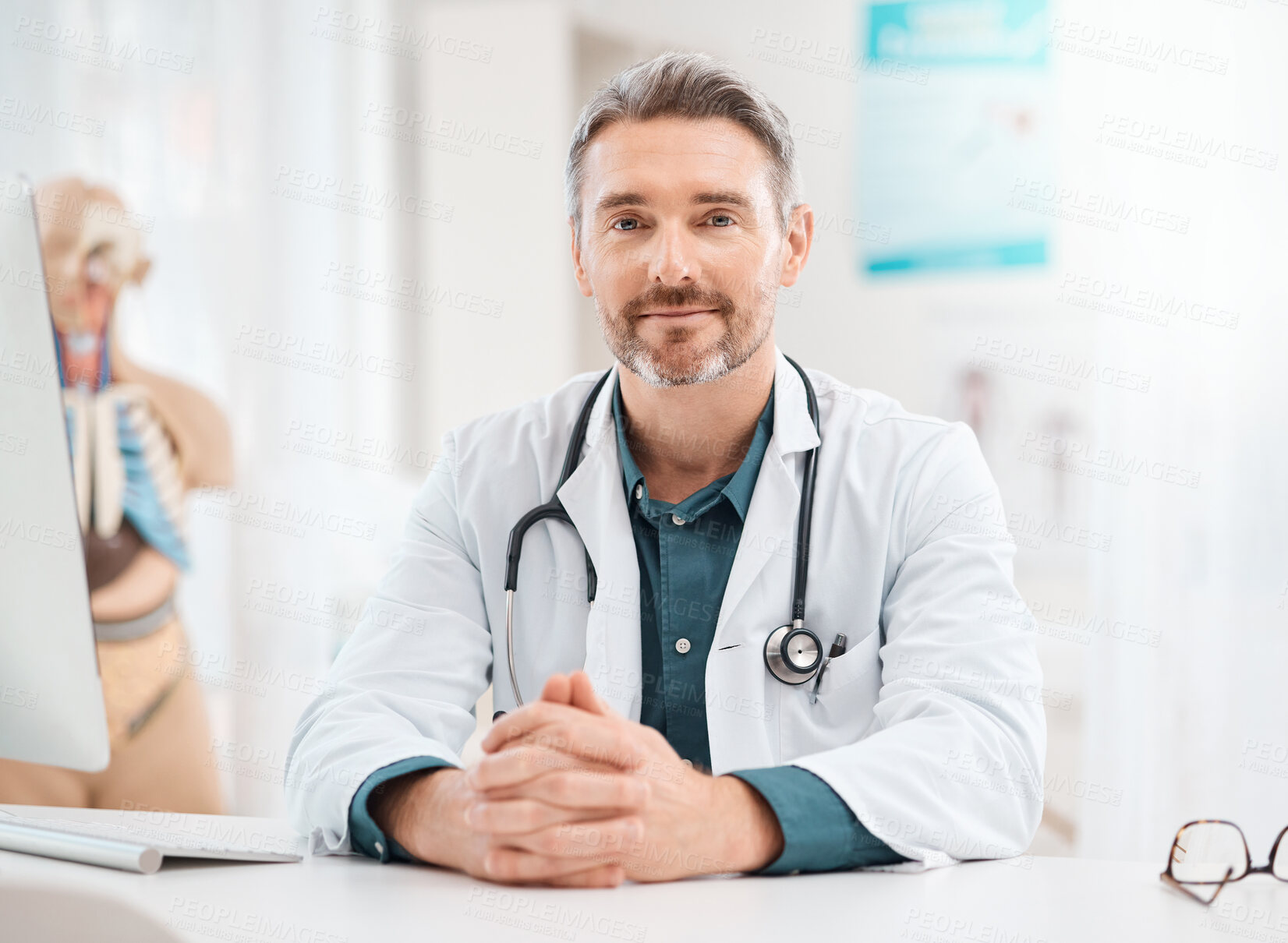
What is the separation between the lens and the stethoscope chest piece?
1.33 meters

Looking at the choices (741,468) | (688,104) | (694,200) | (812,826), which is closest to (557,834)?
(812,826)

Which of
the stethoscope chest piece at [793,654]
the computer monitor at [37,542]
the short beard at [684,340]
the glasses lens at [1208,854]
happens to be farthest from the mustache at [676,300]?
the glasses lens at [1208,854]

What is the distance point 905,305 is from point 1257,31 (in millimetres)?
1456

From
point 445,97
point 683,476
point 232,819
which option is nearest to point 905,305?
point 445,97

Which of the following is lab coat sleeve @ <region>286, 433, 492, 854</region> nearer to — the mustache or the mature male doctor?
the mature male doctor

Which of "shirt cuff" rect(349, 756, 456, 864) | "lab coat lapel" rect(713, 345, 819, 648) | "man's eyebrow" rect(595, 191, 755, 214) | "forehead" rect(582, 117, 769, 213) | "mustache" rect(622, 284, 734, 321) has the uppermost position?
"forehead" rect(582, 117, 769, 213)

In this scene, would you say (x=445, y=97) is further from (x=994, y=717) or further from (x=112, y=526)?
(x=994, y=717)

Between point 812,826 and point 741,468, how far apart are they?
0.58 meters

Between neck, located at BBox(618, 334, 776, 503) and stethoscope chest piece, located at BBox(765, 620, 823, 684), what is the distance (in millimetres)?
281

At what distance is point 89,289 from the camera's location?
2.45 m

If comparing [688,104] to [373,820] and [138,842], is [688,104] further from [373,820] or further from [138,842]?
[138,842]

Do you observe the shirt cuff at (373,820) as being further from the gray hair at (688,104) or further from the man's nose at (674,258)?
the gray hair at (688,104)

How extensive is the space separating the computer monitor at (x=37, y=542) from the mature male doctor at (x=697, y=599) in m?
0.24

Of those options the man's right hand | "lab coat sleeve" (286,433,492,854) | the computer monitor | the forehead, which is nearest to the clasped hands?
the man's right hand
